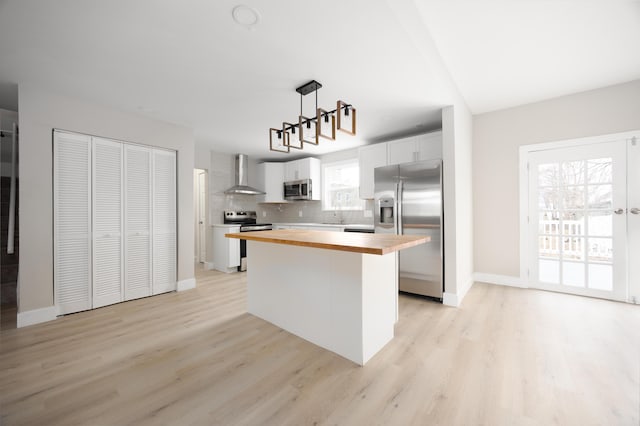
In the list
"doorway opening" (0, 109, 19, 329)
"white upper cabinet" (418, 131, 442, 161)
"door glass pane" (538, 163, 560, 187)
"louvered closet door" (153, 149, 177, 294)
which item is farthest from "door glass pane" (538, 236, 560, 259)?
"doorway opening" (0, 109, 19, 329)

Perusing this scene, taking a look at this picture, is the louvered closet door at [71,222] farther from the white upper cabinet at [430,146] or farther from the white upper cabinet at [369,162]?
the white upper cabinet at [430,146]

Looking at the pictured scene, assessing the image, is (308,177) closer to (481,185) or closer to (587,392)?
(481,185)

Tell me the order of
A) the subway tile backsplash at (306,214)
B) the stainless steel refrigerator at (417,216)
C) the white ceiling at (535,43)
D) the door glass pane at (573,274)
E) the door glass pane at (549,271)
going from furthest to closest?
1. the subway tile backsplash at (306,214)
2. the door glass pane at (549,271)
3. the door glass pane at (573,274)
4. the stainless steel refrigerator at (417,216)
5. the white ceiling at (535,43)

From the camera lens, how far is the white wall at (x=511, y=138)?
299 cm

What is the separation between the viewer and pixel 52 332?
234 cm

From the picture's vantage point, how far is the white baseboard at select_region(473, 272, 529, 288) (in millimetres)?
3557

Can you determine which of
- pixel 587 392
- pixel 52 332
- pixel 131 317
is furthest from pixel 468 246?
pixel 52 332

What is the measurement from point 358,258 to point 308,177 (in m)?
3.70

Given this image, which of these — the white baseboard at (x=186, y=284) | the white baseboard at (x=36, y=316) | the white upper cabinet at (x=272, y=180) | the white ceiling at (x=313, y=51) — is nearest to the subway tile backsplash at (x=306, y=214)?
the white upper cabinet at (x=272, y=180)

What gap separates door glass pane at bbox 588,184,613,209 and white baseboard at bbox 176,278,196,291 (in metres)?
5.45

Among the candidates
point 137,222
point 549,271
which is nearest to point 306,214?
point 137,222

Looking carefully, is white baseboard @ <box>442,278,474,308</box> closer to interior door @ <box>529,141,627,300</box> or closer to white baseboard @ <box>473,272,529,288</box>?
white baseboard @ <box>473,272,529,288</box>

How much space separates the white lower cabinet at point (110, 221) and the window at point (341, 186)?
2880 mm

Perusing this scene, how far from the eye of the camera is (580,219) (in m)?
3.20
